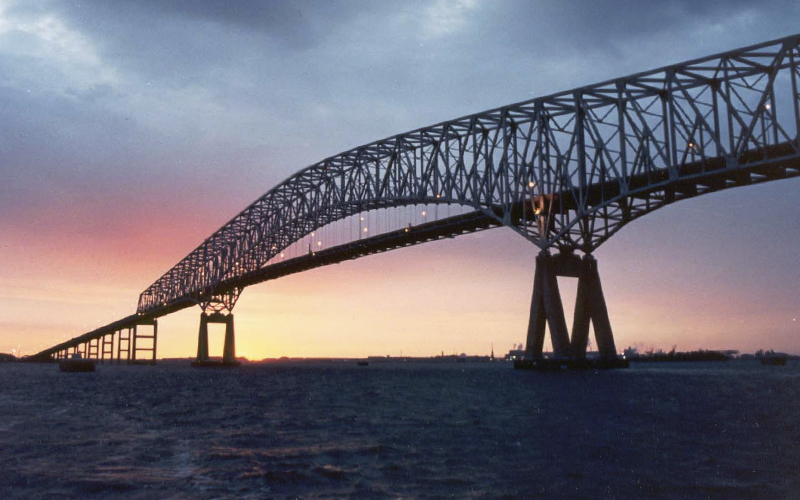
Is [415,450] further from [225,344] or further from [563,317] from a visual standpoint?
[225,344]

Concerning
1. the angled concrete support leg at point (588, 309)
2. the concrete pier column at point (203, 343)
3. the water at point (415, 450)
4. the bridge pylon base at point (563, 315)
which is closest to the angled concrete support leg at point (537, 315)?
the bridge pylon base at point (563, 315)

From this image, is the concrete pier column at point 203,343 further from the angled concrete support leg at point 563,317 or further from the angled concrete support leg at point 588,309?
the angled concrete support leg at point 588,309

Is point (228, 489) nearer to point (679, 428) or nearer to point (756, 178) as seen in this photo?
point (679, 428)

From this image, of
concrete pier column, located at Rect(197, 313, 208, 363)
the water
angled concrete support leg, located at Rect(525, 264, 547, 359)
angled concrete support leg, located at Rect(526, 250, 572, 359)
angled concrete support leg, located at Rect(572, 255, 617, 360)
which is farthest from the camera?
concrete pier column, located at Rect(197, 313, 208, 363)

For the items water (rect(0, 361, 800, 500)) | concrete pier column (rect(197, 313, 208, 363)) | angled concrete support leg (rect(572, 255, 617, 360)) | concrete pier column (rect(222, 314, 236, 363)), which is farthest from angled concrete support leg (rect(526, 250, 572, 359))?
concrete pier column (rect(197, 313, 208, 363))

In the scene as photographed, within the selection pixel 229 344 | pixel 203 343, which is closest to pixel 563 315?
pixel 229 344

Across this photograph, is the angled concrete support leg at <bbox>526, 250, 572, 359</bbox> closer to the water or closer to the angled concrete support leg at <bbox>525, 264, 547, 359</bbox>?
the angled concrete support leg at <bbox>525, 264, 547, 359</bbox>

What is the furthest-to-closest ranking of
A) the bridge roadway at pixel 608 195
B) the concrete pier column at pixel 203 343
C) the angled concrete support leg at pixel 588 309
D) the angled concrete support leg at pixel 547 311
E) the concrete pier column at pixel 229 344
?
1. the concrete pier column at pixel 203 343
2. the concrete pier column at pixel 229 344
3. the angled concrete support leg at pixel 588 309
4. the angled concrete support leg at pixel 547 311
5. the bridge roadway at pixel 608 195
